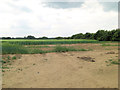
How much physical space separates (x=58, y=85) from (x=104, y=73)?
5.80ft

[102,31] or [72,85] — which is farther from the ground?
[102,31]

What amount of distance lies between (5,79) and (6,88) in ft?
→ 2.49

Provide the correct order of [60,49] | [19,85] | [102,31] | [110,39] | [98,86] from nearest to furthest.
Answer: [98,86] < [19,85] < [60,49] < [110,39] < [102,31]

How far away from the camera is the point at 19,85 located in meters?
3.31

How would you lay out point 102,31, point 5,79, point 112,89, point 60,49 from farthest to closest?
1. point 102,31
2. point 60,49
3. point 5,79
4. point 112,89

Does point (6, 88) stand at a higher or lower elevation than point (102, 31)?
lower

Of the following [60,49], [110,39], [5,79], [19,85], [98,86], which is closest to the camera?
[98,86]

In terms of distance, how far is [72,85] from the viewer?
10.3 feet

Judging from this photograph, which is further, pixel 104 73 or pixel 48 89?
pixel 104 73

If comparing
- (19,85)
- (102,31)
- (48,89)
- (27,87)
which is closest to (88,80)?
(48,89)

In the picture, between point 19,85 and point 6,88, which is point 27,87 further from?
point 6,88

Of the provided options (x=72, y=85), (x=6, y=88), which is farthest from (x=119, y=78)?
(x=6, y=88)

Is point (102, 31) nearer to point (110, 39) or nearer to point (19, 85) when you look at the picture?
point (110, 39)

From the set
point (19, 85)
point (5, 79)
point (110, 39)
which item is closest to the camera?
point (19, 85)
